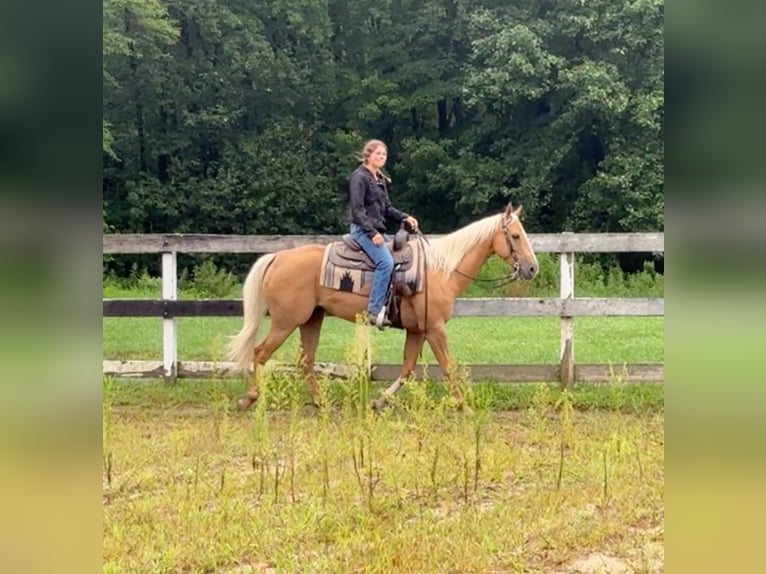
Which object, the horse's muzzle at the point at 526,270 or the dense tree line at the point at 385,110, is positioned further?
the dense tree line at the point at 385,110

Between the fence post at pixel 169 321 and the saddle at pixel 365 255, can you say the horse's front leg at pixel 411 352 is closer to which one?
the saddle at pixel 365 255

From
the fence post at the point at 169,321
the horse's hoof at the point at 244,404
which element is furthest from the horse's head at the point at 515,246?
the fence post at the point at 169,321

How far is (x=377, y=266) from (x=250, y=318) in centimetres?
91

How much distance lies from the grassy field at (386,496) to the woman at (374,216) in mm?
798

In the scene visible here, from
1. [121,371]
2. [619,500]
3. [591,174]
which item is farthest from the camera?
[591,174]

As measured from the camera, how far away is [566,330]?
5215mm

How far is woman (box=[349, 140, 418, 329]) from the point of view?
446 cm

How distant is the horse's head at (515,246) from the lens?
4.69 m
